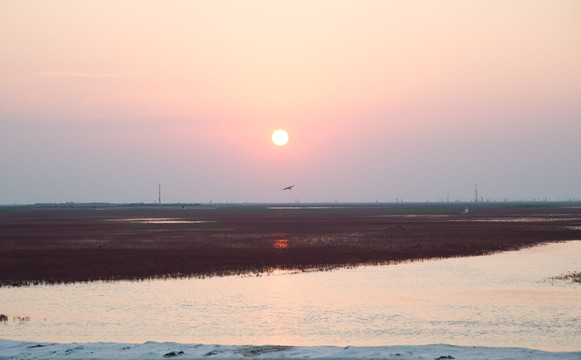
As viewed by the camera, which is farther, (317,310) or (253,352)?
(317,310)

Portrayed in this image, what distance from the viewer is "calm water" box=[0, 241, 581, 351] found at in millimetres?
23125

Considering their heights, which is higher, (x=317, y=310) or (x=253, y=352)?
(x=253, y=352)

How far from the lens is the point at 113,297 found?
31.5 metres

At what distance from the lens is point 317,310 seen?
28.1m

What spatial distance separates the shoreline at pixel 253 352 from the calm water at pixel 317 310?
450 cm

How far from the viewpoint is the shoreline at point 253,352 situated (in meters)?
16.5

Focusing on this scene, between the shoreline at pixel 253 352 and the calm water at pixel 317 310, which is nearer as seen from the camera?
the shoreline at pixel 253 352

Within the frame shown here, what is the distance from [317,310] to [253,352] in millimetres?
11131

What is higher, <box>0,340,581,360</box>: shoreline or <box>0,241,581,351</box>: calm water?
<box>0,340,581,360</box>: shoreline

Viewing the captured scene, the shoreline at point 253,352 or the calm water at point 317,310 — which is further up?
the shoreline at point 253,352

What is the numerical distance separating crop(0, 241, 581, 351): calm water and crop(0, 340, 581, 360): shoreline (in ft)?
14.8

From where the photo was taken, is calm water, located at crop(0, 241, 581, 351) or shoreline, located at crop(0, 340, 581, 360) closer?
shoreline, located at crop(0, 340, 581, 360)

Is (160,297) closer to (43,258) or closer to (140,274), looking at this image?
(140,274)

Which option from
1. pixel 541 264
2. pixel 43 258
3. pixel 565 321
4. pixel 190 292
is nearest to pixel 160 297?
pixel 190 292
